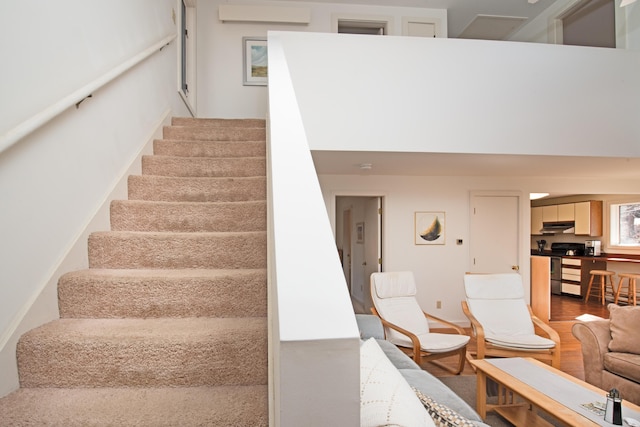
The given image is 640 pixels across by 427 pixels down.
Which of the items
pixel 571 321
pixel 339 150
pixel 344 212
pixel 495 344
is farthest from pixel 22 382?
pixel 344 212

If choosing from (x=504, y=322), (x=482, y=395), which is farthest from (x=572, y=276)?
(x=482, y=395)

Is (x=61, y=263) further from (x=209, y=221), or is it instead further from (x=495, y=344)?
(x=495, y=344)

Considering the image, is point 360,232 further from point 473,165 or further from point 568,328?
point 568,328

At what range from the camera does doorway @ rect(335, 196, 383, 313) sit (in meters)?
6.05

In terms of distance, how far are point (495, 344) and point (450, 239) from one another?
2.17m

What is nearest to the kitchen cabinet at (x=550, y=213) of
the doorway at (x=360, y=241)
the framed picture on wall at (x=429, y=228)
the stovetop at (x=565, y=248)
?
the stovetop at (x=565, y=248)

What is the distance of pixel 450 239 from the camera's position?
19.1ft

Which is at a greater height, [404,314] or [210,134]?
[210,134]

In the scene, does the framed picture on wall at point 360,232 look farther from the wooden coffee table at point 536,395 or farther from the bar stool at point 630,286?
the bar stool at point 630,286

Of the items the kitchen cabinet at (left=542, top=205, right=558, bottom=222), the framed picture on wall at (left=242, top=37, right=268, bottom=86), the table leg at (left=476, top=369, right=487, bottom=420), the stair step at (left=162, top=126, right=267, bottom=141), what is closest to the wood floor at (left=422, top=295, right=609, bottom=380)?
the table leg at (left=476, top=369, right=487, bottom=420)

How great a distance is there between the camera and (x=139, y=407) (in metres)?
1.28

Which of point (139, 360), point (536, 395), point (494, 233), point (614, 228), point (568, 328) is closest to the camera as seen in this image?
point (139, 360)

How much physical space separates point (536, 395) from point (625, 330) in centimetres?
133

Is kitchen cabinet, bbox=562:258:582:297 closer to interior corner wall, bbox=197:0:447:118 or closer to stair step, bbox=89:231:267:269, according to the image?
interior corner wall, bbox=197:0:447:118
